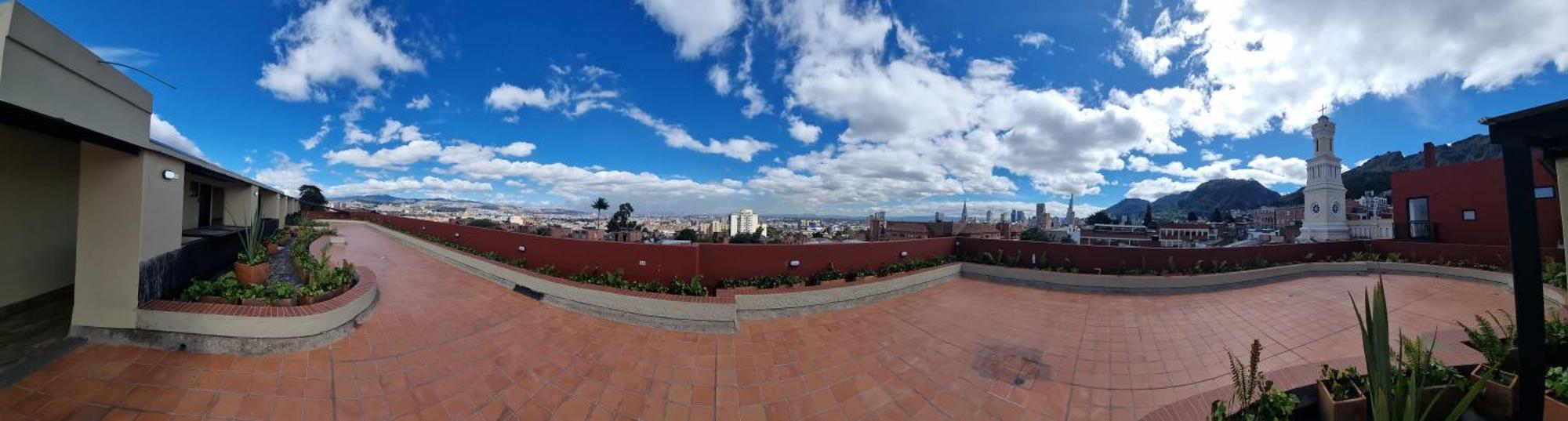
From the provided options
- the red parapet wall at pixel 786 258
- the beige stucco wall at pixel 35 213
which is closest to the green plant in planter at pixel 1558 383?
the red parapet wall at pixel 786 258

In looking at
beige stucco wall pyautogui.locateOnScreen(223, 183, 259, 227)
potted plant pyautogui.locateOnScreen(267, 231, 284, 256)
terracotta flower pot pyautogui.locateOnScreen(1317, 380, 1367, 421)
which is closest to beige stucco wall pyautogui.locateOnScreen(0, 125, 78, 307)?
potted plant pyautogui.locateOnScreen(267, 231, 284, 256)

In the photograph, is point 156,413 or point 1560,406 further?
point 156,413

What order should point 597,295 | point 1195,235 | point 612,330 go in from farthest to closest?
point 1195,235, point 597,295, point 612,330

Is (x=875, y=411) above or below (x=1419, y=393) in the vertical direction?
below

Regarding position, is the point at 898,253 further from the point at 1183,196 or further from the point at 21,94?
the point at 1183,196

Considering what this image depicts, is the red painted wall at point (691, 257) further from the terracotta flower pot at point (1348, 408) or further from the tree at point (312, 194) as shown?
the tree at point (312, 194)

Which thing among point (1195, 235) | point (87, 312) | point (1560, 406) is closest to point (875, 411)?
point (1560, 406)

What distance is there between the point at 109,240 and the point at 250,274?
1418 mm

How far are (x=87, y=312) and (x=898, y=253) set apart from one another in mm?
9711

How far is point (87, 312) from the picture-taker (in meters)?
3.65

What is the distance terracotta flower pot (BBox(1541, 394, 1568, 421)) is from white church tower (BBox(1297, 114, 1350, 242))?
24.7 meters

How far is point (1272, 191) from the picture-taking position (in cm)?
11331

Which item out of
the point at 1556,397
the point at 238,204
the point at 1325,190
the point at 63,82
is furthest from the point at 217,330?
the point at 1325,190

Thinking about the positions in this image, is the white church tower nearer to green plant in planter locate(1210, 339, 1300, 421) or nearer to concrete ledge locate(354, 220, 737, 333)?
green plant in planter locate(1210, 339, 1300, 421)
